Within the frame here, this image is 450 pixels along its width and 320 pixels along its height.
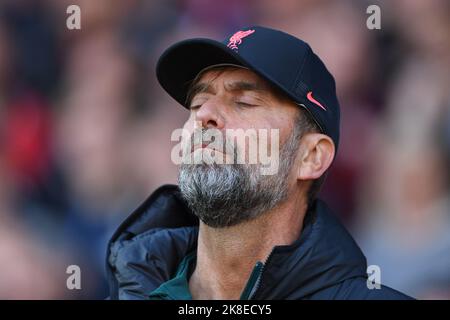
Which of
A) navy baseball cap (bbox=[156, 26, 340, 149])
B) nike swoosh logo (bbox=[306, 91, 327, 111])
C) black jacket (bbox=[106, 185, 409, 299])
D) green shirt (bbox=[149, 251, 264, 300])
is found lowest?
green shirt (bbox=[149, 251, 264, 300])

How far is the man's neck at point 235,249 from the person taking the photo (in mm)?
1378

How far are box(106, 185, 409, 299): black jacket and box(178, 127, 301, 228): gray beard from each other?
4.1 inches

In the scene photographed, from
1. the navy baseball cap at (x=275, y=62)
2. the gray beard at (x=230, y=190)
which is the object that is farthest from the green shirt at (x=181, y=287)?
the navy baseball cap at (x=275, y=62)

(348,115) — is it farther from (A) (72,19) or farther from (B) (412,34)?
(A) (72,19)

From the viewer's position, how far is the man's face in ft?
4.38

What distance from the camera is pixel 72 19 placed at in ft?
7.64

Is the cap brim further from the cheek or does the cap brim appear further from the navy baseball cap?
the cheek

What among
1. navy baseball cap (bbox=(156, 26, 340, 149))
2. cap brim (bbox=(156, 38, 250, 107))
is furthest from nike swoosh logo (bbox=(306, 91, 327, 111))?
cap brim (bbox=(156, 38, 250, 107))

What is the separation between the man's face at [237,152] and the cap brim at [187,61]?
0.04m

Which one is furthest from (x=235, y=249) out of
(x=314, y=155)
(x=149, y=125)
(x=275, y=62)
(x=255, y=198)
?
(x=149, y=125)

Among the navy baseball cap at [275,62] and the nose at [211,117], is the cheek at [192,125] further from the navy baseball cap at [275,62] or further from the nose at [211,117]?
the navy baseball cap at [275,62]

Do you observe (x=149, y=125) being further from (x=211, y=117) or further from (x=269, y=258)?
(x=269, y=258)

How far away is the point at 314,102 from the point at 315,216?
0.22 m

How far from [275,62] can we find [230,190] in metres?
0.26
